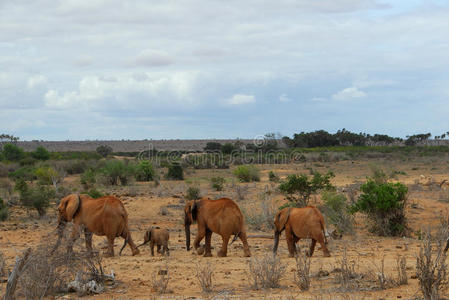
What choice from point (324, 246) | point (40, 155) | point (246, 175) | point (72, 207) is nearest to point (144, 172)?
point (246, 175)

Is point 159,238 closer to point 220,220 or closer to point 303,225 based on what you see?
point 220,220

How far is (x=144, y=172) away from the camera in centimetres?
3325

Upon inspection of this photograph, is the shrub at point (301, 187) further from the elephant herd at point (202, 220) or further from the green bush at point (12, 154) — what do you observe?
the green bush at point (12, 154)

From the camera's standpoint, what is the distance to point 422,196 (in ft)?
70.4

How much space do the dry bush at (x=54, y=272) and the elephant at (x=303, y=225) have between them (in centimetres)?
393

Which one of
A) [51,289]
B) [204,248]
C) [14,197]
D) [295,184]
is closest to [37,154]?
[14,197]

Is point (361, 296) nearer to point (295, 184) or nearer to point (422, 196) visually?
point (295, 184)

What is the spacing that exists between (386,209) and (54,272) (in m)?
9.75

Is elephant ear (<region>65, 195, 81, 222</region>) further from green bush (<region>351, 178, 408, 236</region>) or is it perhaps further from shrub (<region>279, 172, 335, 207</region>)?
shrub (<region>279, 172, 335, 207</region>)

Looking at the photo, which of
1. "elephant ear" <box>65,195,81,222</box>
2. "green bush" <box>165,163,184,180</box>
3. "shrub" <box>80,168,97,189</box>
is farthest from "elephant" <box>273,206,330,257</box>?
"green bush" <box>165,163,184,180</box>

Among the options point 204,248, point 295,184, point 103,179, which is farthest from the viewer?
point 103,179

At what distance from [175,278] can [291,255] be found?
2.86 meters

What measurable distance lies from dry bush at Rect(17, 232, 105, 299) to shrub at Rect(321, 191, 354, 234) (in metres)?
7.91

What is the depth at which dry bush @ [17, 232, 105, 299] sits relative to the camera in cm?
688
